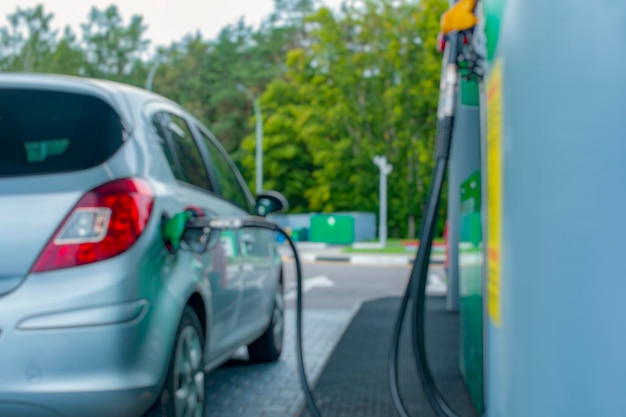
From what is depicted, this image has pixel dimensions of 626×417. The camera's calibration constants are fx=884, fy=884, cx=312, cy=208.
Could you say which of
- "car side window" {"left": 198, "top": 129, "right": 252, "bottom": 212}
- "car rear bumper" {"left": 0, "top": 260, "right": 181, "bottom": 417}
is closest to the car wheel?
"car side window" {"left": 198, "top": 129, "right": 252, "bottom": 212}

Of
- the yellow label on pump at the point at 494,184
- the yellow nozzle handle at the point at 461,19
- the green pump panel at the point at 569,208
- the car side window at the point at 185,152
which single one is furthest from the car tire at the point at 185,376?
the yellow nozzle handle at the point at 461,19

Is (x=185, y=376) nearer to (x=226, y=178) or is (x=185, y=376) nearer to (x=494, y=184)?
(x=494, y=184)

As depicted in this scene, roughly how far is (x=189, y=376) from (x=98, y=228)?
0.90 meters

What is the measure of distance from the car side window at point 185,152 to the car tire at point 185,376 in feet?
2.20

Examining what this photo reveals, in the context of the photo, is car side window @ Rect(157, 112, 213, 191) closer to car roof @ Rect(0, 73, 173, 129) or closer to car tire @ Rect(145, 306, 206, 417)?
car roof @ Rect(0, 73, 173, 129)

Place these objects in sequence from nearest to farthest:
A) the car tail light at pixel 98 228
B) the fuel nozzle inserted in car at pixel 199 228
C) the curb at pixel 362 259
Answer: the car tail light at pixel 98 228 < the fuel nozzle inserted in car at pixel 199 228 < the curb at pixel 362 259

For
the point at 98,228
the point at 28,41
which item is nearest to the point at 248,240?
the point at 98,228

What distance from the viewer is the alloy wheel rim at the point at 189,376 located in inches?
134

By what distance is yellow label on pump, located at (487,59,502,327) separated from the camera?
112 inches

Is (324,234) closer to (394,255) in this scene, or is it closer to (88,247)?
(394,255)

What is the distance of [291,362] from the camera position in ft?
20.6

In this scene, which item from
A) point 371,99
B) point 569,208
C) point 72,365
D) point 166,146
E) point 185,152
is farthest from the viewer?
point 371,99

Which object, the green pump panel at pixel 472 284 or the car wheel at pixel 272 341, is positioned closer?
the green pump panel at pixel 472 284

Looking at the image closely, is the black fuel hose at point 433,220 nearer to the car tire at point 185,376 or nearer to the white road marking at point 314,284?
the car tire at point 185,376
